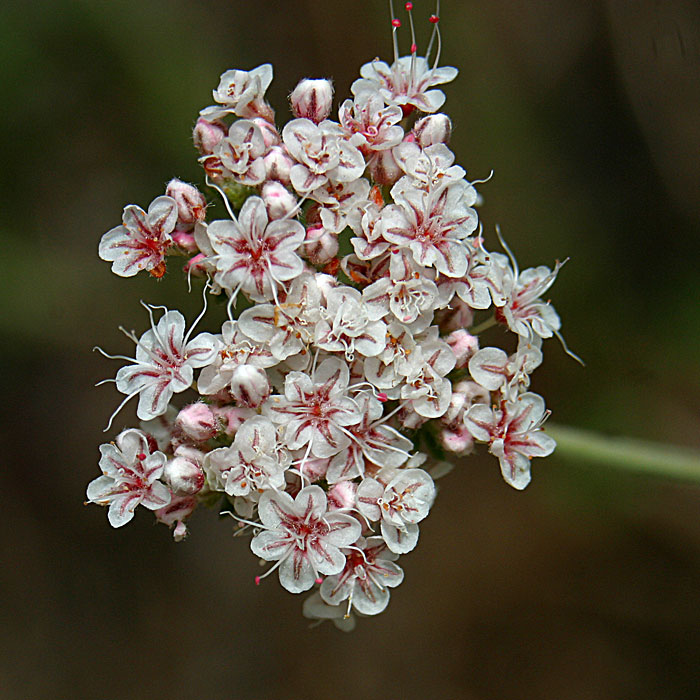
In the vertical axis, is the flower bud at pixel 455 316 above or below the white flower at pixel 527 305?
above

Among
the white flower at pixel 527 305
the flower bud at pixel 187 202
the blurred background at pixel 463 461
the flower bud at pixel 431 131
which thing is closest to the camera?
the flower bud at pixel 187 202

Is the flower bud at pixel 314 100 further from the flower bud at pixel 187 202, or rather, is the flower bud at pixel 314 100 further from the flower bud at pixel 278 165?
the flower bud at pixel 187 202

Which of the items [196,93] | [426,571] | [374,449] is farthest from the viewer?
[426,571]

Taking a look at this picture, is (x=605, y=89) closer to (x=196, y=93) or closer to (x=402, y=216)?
(x=196, y=93)

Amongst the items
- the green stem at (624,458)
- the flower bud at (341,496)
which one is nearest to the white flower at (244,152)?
the flower bud at (341,496)

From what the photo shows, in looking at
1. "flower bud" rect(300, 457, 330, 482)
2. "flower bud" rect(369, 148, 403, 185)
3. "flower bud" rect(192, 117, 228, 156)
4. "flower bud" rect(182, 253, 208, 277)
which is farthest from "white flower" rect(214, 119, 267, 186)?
"flower bud" rect(300, 457, 330, 482)

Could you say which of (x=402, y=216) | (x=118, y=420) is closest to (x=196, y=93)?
(x=118, y=420)

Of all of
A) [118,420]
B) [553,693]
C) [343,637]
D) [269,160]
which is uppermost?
[269,160]

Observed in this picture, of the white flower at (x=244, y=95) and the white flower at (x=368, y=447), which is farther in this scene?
the white flower at (x=244, y=95)
